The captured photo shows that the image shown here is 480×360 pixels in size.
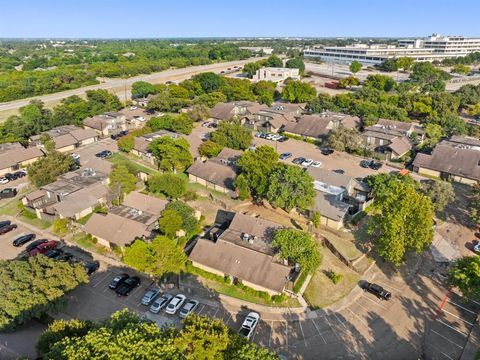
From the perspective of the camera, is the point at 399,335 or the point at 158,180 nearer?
the point at 399,335

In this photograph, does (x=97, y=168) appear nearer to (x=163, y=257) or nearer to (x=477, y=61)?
(x=163, y=257)

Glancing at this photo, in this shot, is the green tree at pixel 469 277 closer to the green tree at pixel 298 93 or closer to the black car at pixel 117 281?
the black car at pixel 117 281

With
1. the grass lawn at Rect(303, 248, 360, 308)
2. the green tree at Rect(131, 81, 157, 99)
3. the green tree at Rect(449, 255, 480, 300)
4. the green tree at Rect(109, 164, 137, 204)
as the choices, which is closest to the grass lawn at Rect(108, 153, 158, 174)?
the green tree at Rect(109, 164, 137, 204)

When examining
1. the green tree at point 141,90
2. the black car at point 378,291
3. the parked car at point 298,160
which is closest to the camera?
the black car at point 378,291

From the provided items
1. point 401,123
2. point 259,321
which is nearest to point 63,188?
point 259,321

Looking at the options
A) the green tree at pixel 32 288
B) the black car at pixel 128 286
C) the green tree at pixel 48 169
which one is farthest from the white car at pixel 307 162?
the green tree at pixel 32 288

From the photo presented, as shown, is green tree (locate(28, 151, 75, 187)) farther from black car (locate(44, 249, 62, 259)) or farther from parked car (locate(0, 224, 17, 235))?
black car (locate(44, 249, 62, 259))
